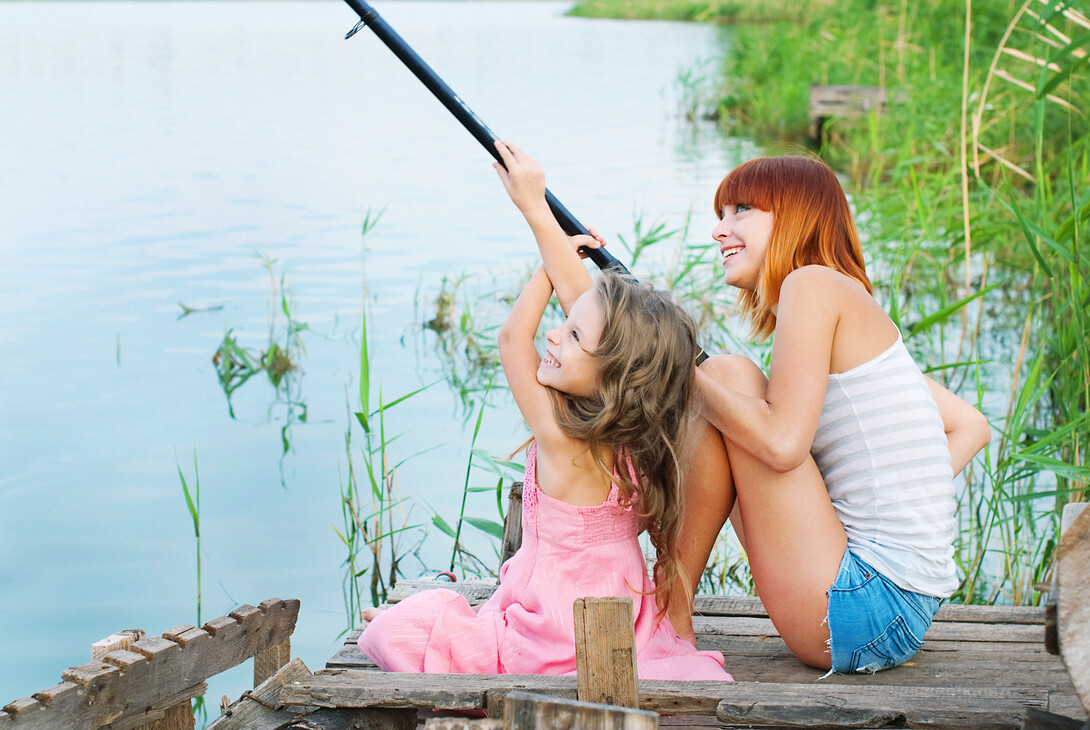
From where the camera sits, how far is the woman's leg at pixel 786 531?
172 centimetres

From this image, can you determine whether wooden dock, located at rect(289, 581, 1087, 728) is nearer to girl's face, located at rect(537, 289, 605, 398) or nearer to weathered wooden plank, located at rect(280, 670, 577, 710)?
weathered wooden plank, located at rect(280, 670, 577, 710)

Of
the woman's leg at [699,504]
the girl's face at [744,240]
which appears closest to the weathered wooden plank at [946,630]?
the woman's leg at [699,504]

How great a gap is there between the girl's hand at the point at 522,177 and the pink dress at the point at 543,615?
→ 17.5 inches

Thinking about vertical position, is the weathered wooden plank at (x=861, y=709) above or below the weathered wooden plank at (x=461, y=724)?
below

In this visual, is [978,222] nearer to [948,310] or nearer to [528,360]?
[948,310]

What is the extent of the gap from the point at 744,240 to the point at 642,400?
38 centimetres

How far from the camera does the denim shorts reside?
1.72 metres

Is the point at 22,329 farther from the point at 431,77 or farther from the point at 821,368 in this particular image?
the point at 821,368

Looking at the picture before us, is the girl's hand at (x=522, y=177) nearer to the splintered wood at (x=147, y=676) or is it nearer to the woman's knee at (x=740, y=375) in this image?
the woman's knee at (x=740, y=375)

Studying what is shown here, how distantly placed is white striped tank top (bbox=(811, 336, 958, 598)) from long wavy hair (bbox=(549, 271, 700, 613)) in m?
0.25

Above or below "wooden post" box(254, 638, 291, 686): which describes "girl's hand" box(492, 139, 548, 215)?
above

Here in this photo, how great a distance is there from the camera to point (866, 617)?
1.72 metres

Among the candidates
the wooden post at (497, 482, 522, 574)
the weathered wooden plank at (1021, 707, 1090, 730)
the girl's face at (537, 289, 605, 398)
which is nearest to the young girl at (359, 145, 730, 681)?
the girl's face at (537, 289, 605, 398)

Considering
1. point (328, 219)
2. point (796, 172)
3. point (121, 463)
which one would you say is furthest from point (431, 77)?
point (328, 219)
